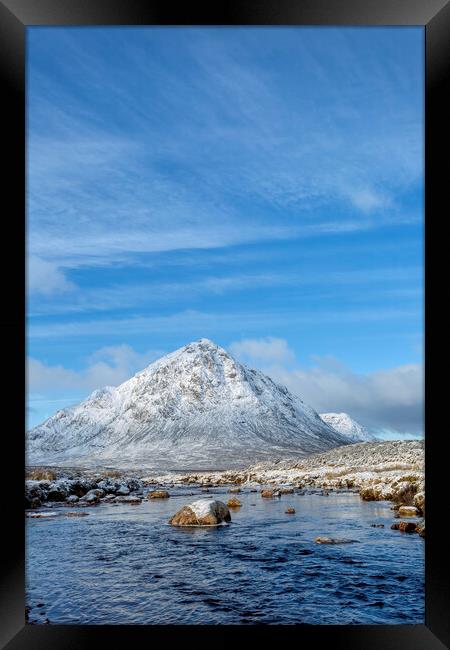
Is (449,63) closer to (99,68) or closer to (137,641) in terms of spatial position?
(137,641)

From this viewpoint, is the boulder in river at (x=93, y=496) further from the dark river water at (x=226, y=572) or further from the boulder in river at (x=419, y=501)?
the boulder in river at (x=419, y=501)

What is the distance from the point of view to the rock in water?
11.0 meters

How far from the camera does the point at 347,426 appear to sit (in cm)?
15275

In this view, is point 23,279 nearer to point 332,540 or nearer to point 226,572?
point 226,572

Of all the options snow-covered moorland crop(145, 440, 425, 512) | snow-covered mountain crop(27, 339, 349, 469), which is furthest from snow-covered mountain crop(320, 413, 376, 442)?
snow-covered moorland crop(145, 440, 425, 512)

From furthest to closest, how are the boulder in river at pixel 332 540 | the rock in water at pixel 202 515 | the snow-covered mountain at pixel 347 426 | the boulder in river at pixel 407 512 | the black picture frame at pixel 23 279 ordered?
the snow-covered mountain at pixel 347 426 < the boulder in river at pixel 407 512 < the rock in water at pixel 202 515 < the boulder in river at pixel 332 540 < the black picture frame at pixel 23 279

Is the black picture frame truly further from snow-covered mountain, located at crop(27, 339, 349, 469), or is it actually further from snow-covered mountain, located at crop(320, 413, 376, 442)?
snow-covered mountain, located at crop(320, 413, 376, 442)

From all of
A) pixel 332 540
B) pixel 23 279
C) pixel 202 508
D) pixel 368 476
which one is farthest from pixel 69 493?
pixel 23 279

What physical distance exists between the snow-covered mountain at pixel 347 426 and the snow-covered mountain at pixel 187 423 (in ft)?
62.9

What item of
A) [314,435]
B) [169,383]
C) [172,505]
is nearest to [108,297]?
[172,505]

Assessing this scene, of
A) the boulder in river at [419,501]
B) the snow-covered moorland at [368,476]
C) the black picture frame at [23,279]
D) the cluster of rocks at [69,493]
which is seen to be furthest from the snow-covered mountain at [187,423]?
the black picture frame at [23,279]

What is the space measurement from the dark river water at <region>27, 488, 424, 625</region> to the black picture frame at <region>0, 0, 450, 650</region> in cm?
204

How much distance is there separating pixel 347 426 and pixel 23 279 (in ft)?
514

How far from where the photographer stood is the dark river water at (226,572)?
5152mm
